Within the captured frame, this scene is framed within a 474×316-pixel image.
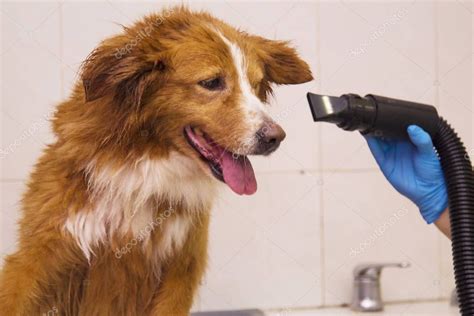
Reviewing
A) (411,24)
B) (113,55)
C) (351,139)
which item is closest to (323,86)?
(351,139)

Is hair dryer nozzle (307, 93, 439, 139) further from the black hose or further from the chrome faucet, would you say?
the chrome faucet

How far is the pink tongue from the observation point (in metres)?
1.30

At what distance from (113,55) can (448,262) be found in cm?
139

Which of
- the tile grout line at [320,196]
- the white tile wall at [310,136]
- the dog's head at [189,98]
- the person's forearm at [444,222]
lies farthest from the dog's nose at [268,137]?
the tile grout line at [320,196]

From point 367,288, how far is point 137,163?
96 cm

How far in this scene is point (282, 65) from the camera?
1501 mm

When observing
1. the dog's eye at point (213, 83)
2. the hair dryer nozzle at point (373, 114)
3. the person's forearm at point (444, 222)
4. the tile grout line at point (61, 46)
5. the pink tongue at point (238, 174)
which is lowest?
the person's forearm at point (444, 222)

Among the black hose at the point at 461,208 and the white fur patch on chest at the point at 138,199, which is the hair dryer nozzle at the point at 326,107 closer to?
the black hose at the point at 461,208

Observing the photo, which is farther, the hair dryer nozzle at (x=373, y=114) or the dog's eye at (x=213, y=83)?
the dog's eye at (x=213, y=83)

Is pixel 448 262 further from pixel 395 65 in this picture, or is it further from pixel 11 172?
pixel 11 172

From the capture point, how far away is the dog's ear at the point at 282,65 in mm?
1490

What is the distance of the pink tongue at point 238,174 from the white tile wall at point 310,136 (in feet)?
1.81

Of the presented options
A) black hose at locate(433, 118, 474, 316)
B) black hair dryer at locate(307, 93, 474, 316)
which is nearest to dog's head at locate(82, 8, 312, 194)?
black hair dryer at locate(307, 93, 474, 316)

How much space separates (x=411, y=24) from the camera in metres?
2.10
